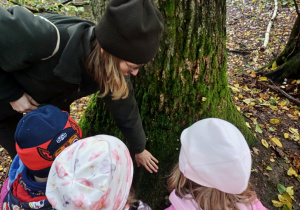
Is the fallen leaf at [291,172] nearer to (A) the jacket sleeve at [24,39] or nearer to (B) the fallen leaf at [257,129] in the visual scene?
(B) the fallen leaf at [257,129]

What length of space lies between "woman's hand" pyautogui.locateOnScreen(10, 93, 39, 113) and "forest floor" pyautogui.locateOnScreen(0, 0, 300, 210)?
1790 mm

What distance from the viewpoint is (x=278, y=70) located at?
4457 millimetres

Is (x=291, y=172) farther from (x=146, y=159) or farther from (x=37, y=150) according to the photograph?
(x=37, y=150)

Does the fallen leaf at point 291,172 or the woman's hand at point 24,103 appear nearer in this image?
the woman's hand at point 24,103

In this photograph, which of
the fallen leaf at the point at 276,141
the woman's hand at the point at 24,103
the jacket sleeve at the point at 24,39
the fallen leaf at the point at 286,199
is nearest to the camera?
the jacket sleeve at the point at 24,39

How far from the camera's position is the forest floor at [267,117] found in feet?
7.73

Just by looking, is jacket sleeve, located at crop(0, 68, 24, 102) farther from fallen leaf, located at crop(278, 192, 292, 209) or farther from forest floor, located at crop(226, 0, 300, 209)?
fallen leaf, located at crop(278, 192, 292, 209)

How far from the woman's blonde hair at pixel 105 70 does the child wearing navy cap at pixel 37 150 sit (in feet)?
1.24

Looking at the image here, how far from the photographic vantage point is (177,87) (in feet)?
7.07

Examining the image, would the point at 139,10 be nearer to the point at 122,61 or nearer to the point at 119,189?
the point at 122,61

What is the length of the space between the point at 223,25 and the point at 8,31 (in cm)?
180

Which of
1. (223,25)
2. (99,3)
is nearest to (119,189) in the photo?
(99,3)

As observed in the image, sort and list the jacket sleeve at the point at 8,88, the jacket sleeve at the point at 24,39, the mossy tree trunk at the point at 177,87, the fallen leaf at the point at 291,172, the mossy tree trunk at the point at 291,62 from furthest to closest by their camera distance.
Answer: the mossy tree trunk at the point at 291,62, the fallen leaf at the point at 291,172, the mossy tree trunk at the point at 177,87, the jacket sleeve at the point at 8,88, the jacket sleeve at the point at 24,39

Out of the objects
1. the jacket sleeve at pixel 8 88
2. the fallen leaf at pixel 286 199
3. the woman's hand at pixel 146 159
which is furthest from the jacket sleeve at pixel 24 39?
the fallen leaf at pixel 286 199
